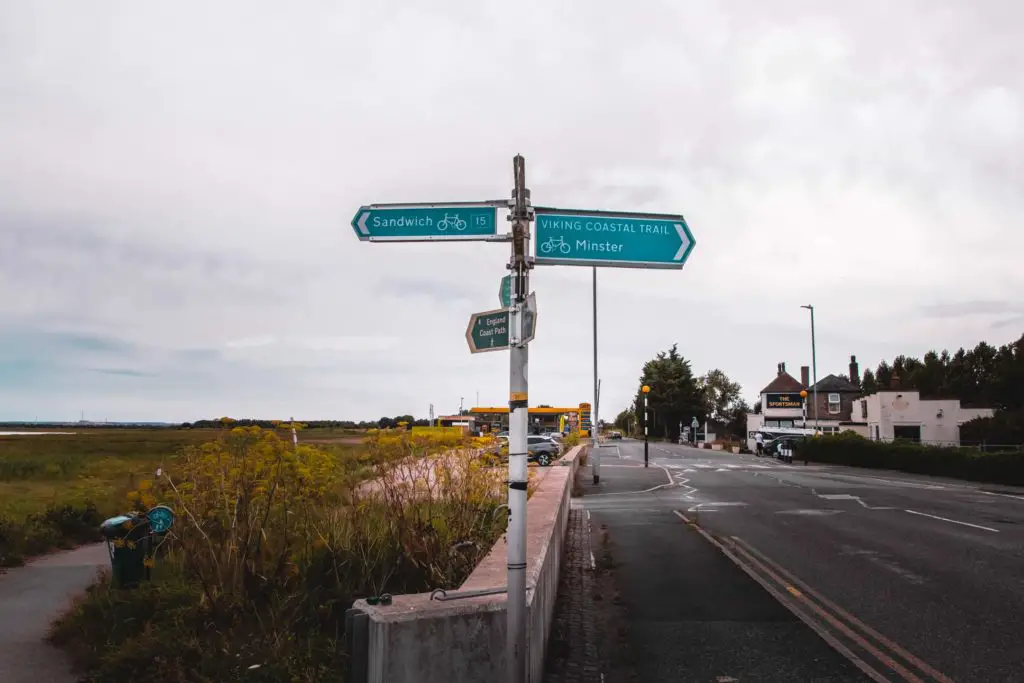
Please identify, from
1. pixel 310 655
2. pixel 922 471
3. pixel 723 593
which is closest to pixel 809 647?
pixel 723 593

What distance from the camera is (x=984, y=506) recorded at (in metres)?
19.5

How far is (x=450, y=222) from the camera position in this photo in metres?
5.23

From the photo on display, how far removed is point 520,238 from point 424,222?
72 centimetres

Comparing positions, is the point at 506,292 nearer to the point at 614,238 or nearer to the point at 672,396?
the point at 614,238

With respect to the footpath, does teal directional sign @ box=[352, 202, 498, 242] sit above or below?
above

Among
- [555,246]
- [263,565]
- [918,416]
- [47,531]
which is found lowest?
[47,531]

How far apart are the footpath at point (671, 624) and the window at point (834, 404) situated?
74.4 metres

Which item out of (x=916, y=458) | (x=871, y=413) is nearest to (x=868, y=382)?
(x=871, y=413)

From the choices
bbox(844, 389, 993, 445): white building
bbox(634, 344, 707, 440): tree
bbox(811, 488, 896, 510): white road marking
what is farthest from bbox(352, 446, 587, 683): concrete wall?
bbox(634, 344, 707, 440): tree

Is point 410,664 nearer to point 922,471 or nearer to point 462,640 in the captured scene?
point 462,640

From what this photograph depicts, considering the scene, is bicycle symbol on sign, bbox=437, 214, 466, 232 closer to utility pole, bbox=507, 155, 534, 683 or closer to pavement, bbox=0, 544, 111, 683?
utility pole, bbox=507, 155, 534, 683

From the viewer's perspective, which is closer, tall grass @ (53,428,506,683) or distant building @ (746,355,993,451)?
tall grass @ (53,428,506,683)

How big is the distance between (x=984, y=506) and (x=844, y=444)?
24293 millimetres

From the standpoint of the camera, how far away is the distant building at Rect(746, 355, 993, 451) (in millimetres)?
55844
